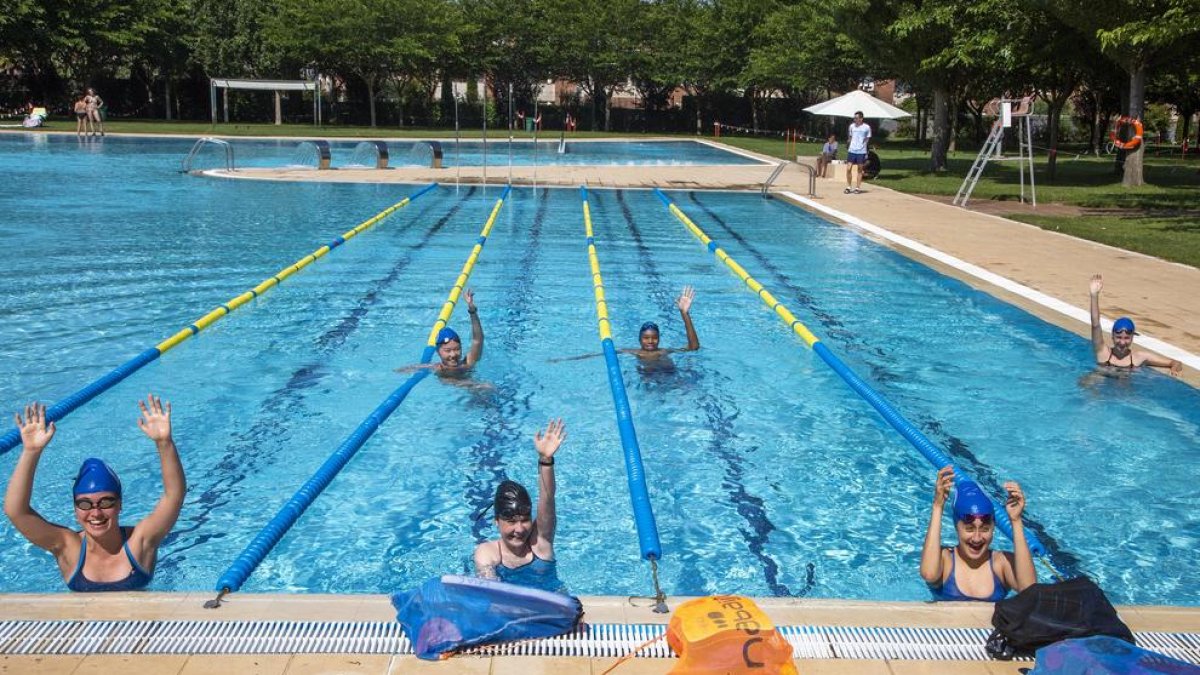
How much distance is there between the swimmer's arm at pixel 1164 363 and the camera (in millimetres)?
8852

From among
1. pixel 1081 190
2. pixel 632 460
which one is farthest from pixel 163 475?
pixel 1081 190

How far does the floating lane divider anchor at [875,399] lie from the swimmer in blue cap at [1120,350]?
2064mm

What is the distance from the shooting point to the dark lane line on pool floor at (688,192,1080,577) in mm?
6133

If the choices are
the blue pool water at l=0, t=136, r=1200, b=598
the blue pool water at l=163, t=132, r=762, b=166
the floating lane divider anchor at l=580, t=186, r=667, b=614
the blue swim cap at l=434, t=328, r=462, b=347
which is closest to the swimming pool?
the blue pool water at l=163, t=132, r=762, b=166

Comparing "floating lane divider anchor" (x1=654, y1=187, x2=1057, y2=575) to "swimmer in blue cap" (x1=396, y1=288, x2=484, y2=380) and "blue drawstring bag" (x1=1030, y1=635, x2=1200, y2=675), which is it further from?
"swimmer in blue cap" (x1=396, y1=288, x2=484, y2=380)

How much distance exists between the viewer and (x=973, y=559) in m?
4.80

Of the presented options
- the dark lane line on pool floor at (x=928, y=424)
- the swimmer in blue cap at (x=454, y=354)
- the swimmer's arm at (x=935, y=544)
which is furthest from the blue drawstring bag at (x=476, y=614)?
the swimmer in blue cap at (x=454, y=354)

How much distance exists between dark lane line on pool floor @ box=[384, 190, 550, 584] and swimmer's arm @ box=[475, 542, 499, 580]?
2.50 feet

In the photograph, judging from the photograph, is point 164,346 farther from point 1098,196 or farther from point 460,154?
point 460,154

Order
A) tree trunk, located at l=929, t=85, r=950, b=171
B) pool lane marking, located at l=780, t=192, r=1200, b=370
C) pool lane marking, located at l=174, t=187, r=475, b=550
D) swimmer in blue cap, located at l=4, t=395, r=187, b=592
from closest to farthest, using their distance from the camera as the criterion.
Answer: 1. swimmer in blue cap, located at l=4, t=395, r=187, b=592
2. pool lane marking, located at l=174, t=187, r=475, b=550
3. pool lane marking, located at l=780, t=192, r=1200, b=370
4. tree trunk, located at l=929, t=85, r=950, b=171

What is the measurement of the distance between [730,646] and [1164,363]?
7038 mm

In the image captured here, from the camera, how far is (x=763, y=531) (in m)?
6.38

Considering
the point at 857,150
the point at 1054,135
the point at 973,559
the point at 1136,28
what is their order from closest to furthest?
the point at 973,559, the point at 1136,28, the point at 857,150, the point at 1054,135

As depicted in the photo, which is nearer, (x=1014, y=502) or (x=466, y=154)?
(x=1014, y=502)
